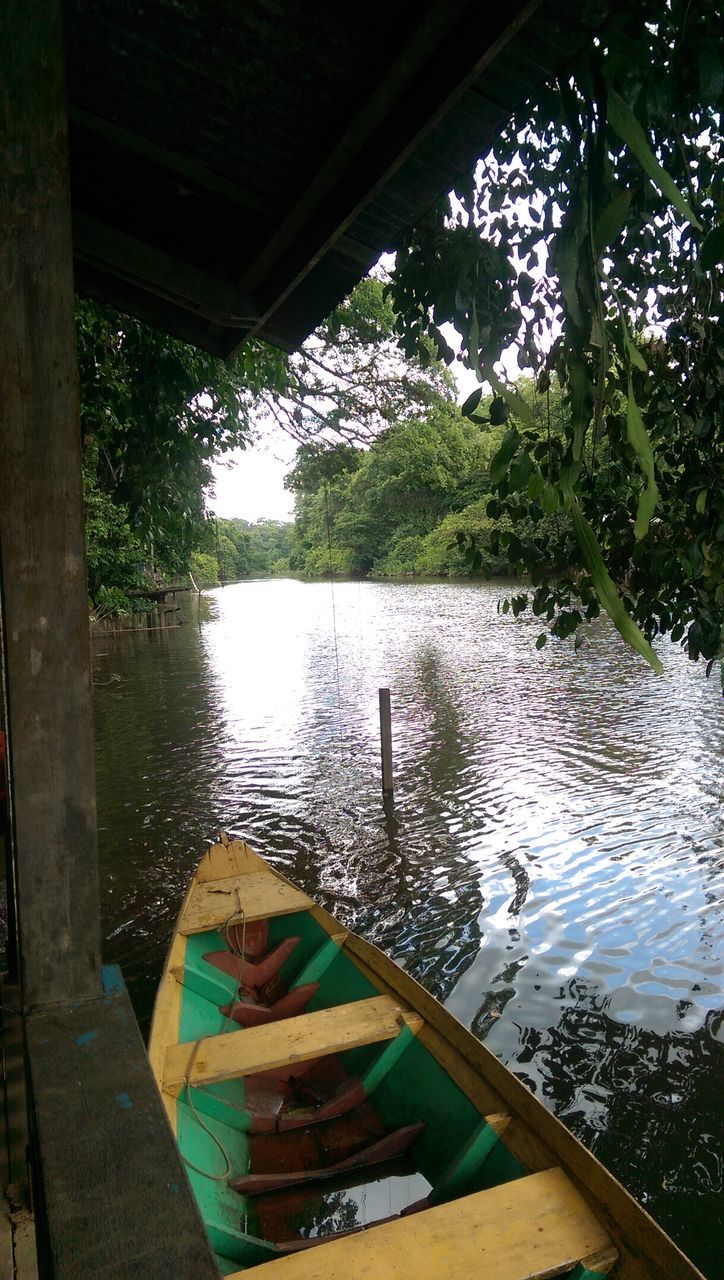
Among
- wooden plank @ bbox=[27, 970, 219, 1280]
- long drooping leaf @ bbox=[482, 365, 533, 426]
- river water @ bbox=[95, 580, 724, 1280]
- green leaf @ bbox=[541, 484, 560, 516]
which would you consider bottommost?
river water @ bbox=[95, 580, 724, 1280]

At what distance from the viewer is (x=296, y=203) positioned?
9.85ft

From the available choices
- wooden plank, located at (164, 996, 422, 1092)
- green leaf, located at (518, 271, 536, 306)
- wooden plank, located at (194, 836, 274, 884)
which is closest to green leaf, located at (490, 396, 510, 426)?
green leaf, located at (518, 271, 536, 306)

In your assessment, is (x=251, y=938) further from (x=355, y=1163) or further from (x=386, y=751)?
(x=386, y=751)

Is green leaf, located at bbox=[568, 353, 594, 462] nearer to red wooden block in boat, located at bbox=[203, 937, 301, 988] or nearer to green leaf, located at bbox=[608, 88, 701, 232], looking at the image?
green leaf, located at bbox=[608, 88, 701, 232]

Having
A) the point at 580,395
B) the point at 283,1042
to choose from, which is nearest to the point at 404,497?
the point at 283,1042

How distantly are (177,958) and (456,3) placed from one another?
3.82 metres

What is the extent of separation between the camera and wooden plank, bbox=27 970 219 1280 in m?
1.22

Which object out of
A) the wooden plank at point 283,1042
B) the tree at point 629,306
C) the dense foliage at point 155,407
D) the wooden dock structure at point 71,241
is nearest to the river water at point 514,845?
the wooden plank at point 283,1042

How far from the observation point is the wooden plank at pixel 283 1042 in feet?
9.79

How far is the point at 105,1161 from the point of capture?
139cm

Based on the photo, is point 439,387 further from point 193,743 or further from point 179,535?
point 179,535

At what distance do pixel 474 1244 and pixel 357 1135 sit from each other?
3.79ft

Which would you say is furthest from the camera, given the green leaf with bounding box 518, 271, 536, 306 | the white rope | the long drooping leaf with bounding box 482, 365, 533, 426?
the green leaf with bounding box 518, 271, 536, 306

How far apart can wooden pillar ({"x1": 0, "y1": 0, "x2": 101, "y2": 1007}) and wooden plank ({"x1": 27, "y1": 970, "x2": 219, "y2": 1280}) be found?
19 centimetres
